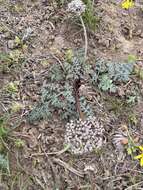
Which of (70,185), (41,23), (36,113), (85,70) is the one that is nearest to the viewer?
(70,185)

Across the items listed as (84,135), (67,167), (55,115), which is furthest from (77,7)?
(67,167)

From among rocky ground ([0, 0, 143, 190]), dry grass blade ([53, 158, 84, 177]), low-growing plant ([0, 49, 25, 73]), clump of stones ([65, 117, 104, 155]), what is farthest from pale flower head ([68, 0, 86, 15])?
dry grass blade ([53, 158, 84, 177])


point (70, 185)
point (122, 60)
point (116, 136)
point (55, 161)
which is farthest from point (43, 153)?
point (122, 60)

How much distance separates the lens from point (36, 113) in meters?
2.56

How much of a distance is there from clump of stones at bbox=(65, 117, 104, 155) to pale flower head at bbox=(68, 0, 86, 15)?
2.52 feet

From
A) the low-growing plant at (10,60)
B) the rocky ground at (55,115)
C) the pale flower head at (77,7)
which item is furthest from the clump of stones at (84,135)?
the pale flower head at (77,7)

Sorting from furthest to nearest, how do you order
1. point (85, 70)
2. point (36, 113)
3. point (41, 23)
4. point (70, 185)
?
point (41, 23) < point (85, 70) < point (36, 113) < point (70, 185)

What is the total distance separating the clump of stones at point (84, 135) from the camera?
2.49 m

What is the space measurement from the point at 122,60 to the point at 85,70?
0.27 metres

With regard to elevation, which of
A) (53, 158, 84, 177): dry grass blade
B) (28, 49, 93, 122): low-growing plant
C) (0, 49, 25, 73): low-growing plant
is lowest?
(53, 158, 84, 177): dry grass blade

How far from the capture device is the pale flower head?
2873 millimetres

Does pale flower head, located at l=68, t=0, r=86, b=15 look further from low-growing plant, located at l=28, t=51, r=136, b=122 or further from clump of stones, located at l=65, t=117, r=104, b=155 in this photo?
clump of stones, located at l=65, t=117, r=104, b=155

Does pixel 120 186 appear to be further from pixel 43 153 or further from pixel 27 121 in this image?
pixel 27 121

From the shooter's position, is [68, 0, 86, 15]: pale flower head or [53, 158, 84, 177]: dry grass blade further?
[68, 0, 86, 15]: pale flower head
